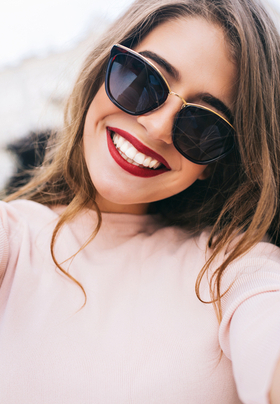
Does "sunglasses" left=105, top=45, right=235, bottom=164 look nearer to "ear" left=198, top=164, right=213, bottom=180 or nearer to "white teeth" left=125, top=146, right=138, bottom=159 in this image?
"white teeth" left=125, top=146, right=138, bottom=159

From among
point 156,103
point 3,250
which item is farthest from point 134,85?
point 3,250

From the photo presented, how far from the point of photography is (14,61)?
5.16 ft

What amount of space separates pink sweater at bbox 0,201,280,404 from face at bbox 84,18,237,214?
26cm

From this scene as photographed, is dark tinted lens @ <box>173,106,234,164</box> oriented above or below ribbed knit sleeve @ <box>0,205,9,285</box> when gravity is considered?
above

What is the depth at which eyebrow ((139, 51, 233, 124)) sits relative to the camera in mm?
817

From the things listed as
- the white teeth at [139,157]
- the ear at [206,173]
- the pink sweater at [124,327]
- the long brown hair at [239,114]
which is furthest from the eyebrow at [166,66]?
the pink sweater at [124,327]

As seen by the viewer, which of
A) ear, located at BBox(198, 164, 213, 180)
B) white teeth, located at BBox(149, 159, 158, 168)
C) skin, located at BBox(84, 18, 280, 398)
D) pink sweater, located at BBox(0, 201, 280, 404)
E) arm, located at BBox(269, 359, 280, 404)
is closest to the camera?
arm, located at BBox(269, 359, 280, 404)

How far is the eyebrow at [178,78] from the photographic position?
817 mm

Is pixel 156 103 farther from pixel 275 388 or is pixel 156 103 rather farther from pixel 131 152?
pixel 275 388

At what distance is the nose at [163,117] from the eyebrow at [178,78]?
6 cm

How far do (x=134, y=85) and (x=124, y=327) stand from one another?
686mm

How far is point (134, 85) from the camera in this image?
82 centimetres

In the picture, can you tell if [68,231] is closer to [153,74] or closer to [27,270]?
[27,270]

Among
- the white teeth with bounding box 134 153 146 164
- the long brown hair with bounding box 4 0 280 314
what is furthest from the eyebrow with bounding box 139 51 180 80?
the white teeth with bounding box 134 153 146 164
